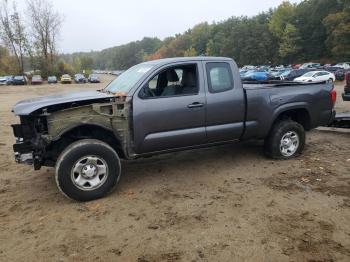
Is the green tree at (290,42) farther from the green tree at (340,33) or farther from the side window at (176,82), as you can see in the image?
the side window at (176,82)

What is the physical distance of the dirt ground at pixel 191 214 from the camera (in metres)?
3.66

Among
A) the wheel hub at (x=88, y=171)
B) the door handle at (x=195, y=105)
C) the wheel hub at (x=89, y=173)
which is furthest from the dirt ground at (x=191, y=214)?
the door handle at (x=195, y=105)

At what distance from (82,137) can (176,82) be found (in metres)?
1.70

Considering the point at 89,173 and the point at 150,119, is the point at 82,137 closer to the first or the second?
the point at 89,173

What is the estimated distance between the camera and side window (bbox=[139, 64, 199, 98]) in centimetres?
556

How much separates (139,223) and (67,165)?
1.26 meters

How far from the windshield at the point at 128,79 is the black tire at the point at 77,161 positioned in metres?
0.96

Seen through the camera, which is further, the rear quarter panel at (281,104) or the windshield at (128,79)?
the rear quarter panel at (281,104)

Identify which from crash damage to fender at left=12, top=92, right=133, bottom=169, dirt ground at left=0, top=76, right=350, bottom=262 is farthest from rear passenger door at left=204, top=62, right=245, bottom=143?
crash damage to fender at left=12, top=92, right=133, bottom=169

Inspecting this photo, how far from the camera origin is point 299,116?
6922 mm

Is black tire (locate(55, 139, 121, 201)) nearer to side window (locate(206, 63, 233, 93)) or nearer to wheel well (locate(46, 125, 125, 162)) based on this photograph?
wheel well (locate(46, 125, 125, 162))

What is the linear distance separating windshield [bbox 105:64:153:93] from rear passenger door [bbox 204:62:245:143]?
38.7 inches

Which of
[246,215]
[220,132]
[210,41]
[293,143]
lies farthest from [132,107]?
[210,41]

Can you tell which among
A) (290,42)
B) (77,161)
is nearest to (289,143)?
(77,161)
